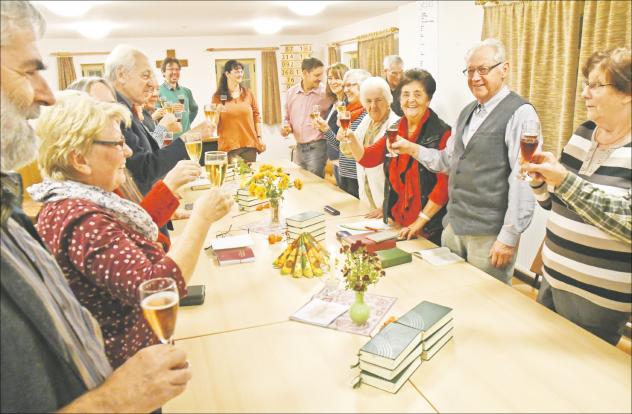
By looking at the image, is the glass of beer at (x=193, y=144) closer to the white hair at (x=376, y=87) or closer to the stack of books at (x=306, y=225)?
the stack of books at (x=306, y=225)

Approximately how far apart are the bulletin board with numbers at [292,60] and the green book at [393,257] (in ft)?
28.0

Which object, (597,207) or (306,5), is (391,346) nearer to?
(597,207)

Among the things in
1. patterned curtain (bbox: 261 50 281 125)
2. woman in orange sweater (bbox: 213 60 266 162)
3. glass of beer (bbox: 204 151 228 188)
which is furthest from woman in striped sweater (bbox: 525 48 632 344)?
patterned curtain (bbox: 261 50 281 125)

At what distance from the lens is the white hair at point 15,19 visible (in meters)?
0.88

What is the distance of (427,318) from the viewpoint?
1470 millimetres

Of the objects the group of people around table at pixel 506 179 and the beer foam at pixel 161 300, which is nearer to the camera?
the beer foam at pixel 161 300

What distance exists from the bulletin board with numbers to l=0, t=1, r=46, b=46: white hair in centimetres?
952

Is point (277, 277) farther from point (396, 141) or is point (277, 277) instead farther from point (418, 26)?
point (418, 26)

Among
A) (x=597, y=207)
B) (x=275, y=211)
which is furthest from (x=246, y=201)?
(x=597, y=207)

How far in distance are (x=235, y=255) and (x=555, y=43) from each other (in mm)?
2845

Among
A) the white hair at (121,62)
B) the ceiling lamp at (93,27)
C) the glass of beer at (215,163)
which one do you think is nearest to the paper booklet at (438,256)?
the glass of beer at (215,163)

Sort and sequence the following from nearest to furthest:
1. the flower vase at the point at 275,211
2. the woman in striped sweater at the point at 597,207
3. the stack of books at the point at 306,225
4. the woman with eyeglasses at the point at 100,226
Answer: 1. the woman with eyeglasses at the point at 100,226
2. the woman in striped sweater at the point at 597,207
3. the stack of books at the point at 306,225
4. the flower vase at the point at 275,211

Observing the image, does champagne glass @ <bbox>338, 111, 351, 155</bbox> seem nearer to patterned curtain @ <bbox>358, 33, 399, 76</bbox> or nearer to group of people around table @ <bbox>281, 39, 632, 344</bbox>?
group of people around table @ <bbox>281, 39, 632, 344</bbox>

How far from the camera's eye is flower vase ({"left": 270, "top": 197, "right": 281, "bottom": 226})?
2698mm
